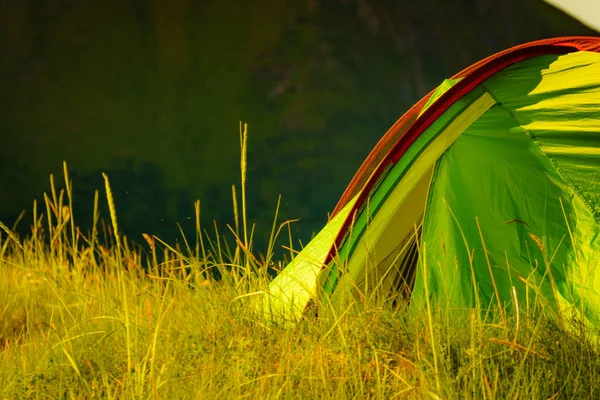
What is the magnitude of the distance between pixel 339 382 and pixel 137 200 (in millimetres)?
5439

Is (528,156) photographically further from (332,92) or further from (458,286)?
(332,92)

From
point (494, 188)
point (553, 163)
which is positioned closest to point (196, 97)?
point (494, 188)

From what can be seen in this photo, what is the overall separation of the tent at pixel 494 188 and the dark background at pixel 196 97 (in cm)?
405

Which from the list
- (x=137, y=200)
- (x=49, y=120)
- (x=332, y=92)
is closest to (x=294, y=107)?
(x=332, y=92)

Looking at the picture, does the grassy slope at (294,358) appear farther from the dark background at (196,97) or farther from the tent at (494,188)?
the dark background at (196,97)

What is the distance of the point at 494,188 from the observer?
2627mm

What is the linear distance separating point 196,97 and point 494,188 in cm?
532

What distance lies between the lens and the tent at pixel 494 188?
7.78 feet

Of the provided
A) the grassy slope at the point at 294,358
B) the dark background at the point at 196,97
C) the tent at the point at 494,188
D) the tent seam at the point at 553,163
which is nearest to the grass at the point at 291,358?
the grassy slope at the point at 294,358

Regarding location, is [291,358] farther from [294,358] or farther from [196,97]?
[196,97]

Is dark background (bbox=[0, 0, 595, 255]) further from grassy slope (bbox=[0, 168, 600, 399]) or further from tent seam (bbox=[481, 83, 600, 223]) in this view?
grassy slope (bbox=[0, 168, 600, 399])

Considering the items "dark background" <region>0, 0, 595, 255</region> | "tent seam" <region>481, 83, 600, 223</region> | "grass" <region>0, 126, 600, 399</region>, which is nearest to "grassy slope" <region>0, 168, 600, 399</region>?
"grass" <region>0, 126, 600, 399</region>

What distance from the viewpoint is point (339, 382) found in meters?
1.71

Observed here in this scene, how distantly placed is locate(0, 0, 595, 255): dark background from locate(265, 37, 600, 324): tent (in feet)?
13.3
